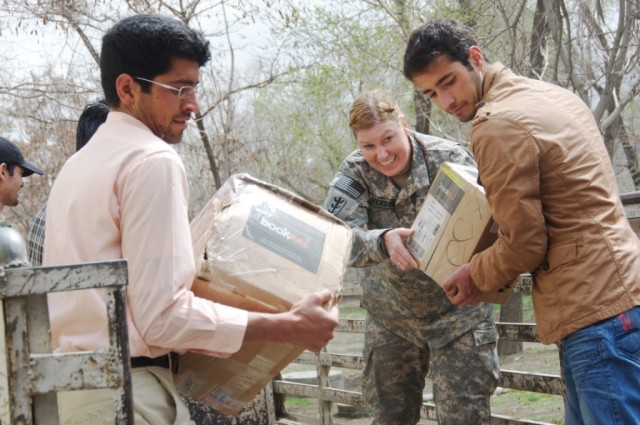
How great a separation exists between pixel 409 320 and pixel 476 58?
1321 mm

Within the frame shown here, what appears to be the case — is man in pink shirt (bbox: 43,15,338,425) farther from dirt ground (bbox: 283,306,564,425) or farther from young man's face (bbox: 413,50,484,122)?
dirt ground (bbox: 283,306,564,425)

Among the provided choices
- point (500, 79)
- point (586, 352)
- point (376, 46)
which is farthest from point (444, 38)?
point (376, 46)

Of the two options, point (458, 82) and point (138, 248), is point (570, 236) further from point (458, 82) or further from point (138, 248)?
point (138, 248)

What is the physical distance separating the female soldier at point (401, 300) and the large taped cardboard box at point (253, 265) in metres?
0.92

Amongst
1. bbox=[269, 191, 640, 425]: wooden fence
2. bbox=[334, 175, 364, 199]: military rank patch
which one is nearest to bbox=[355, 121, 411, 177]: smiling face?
bbox=[334, 175, 364, 199]: military rank patch

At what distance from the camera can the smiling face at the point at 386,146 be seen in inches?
144

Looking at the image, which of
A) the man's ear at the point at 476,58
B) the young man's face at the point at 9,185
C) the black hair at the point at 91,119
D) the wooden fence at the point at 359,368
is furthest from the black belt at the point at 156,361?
the young man's face at the point at 9,185

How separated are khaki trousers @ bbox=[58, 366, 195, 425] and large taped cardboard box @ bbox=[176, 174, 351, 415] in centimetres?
18

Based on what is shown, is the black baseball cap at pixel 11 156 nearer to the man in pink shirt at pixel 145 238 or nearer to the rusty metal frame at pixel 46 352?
the man in pink shirt at pixel 145 238

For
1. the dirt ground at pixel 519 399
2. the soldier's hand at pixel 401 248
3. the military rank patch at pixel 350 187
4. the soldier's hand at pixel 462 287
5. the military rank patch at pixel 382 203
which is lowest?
the dirt ground at pixel 519 399

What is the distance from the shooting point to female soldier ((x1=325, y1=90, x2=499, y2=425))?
3.57 m

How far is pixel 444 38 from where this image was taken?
2.99m

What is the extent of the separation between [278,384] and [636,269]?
182 inches

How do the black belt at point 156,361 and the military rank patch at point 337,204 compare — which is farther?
the military rank patch at point 337,204
